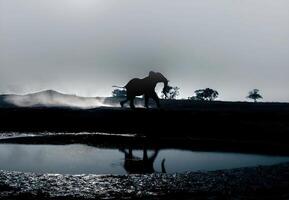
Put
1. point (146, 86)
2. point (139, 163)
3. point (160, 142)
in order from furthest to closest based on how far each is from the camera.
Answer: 1. point (146, 86)
2. point (160, 142)
3. point (139, 163)

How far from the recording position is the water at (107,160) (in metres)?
13.5

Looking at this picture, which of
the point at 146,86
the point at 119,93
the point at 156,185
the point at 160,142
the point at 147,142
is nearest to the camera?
the point at 156,185

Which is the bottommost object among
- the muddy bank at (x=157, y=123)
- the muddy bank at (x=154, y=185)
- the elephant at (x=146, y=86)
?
the muddy bank at (x=154, y=185)

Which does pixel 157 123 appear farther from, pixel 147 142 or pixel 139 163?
pixel 139 163

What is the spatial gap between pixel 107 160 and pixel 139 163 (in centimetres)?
112

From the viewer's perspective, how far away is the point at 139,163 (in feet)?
47.8

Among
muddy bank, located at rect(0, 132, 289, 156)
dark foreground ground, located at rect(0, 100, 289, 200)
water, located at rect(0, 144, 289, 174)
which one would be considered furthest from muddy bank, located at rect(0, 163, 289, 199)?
muddy bank, located at rect(0, 132, 289, 156)

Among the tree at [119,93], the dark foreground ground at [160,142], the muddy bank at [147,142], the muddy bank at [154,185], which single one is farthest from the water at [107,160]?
the tree at [119,93]

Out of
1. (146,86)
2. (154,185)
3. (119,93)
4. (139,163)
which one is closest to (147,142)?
(139,163)

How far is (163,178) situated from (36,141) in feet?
32.1

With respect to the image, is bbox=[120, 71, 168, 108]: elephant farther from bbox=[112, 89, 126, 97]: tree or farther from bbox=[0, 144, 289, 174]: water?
bbox=[112, 89, 126, 97]: tree

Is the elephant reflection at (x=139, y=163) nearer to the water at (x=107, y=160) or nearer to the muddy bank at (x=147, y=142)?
the water at (x=107, y=160)

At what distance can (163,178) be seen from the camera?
11594mm

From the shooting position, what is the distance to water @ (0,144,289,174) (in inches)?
533
